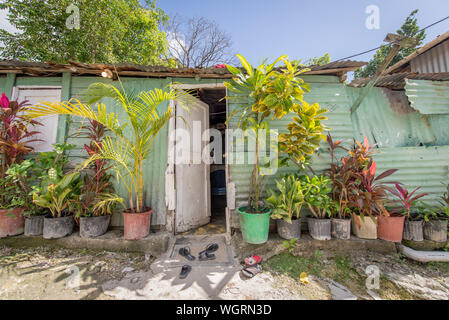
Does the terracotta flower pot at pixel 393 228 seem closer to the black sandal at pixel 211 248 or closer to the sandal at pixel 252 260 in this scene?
the sandal at pixel 252 260

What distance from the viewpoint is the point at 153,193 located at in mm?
2840

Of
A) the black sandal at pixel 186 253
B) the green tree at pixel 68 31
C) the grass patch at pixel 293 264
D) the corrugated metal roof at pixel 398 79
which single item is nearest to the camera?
the grass patch at pixel 293 264

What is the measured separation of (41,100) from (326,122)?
5.06m

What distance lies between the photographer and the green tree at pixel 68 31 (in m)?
5.66

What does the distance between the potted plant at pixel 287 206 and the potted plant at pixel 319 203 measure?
0.11 metres

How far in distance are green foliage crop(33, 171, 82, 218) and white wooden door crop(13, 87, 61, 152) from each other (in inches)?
41.0

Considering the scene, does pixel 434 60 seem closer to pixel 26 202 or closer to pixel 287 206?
pixel 287 206

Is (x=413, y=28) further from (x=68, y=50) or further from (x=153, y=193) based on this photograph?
(x=68, y=50)

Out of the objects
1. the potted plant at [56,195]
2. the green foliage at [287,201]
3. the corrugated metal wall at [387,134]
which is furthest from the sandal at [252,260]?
the potted plant at [56,195]

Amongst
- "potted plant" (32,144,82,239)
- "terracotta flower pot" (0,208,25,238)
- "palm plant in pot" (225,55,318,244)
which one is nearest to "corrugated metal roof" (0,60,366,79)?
"palm plant in pot" (225,55,318,244)

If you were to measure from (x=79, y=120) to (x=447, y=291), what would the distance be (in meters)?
5.42

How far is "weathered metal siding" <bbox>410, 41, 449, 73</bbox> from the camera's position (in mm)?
3775

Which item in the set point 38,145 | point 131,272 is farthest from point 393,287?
point 38,145

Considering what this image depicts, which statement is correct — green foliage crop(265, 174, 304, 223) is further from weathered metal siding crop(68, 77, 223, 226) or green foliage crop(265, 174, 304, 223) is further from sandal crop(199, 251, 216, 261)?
weathered metal siding crop(68, 77, 223, 226)
